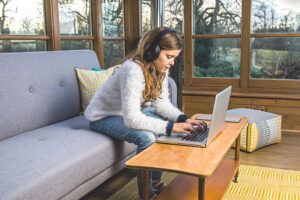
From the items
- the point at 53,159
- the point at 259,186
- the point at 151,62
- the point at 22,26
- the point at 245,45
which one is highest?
the point at 22,26

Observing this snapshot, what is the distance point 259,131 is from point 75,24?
193 centimetres

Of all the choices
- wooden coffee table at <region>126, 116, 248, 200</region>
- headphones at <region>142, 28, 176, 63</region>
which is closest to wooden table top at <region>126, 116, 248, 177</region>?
wooden coffee table at <region>126, 116, 248, 200</region>

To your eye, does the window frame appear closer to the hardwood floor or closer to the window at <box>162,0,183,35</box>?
the window at <box>162,0,183,35</box>

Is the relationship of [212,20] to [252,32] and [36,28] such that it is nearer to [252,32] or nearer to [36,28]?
[252,32]

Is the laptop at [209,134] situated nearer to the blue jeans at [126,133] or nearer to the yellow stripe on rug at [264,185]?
the blue jeans at [126,133]

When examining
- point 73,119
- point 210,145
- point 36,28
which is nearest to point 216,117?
point 210,145

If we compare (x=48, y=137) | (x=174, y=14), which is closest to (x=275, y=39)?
(x=174, y=14)

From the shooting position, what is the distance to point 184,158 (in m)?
1.30

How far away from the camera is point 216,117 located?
1470 millimetres

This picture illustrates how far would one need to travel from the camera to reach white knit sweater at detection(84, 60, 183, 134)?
171cm

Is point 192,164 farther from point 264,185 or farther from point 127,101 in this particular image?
point 264,185

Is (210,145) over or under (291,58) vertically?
under

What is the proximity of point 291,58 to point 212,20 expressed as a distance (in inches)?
38.1

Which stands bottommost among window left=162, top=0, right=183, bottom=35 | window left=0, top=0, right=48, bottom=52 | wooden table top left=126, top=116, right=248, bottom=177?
wooden table top left=126, top=116, right=248, bottom=177
